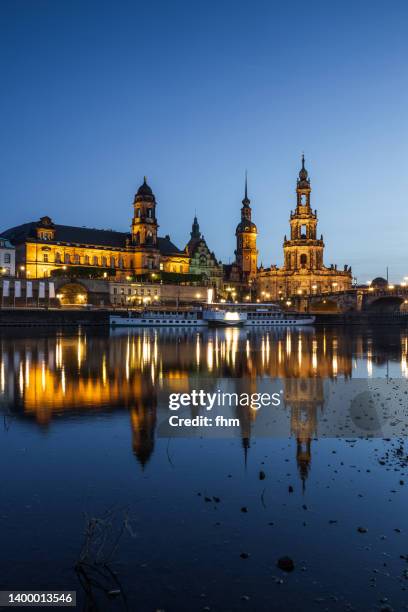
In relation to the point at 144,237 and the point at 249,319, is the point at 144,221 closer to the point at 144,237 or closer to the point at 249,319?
the point at 144,237

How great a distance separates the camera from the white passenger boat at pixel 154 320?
9088cm

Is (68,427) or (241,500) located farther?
(68,427)

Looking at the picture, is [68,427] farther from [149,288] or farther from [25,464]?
[149,288]

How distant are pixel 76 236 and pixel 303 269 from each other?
62.7 metres

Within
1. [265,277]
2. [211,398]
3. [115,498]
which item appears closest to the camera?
[115,498]

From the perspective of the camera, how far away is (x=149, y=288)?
411ft

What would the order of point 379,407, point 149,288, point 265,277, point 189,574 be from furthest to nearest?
point 265,277, point 149,288, point 379,407, point 189,574

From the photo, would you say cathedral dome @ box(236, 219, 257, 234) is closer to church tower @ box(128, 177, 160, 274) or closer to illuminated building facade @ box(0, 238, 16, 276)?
church tower @ box(128, 177, 160, 274)

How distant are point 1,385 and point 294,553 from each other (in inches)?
728

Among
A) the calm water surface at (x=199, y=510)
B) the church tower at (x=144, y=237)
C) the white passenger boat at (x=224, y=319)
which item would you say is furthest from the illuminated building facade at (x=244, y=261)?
the calm water surface at (x=199, y=510)

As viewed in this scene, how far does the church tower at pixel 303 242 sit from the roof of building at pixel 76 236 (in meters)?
33.5

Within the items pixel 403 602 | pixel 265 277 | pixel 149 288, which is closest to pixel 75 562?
pixel 403 602

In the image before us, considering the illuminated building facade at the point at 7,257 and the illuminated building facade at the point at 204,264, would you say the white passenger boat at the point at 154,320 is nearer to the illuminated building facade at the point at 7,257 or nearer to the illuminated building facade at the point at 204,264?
the illuminated building facade at the point at 7,257

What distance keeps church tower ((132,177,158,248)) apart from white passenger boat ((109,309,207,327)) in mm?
28533
